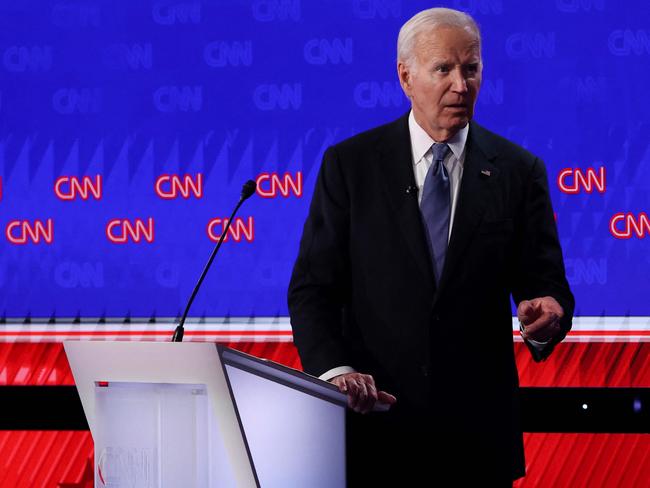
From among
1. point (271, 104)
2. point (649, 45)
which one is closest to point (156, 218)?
point (271, 104)

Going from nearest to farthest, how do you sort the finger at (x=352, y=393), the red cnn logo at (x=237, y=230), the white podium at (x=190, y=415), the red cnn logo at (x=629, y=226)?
1. the white podium at (x=190, y=415)
2. the finger at (x=352, y=393)
3. the red cnn logo at (x=629, y=226)
4. the red cnn logo at (x=237, y=230)

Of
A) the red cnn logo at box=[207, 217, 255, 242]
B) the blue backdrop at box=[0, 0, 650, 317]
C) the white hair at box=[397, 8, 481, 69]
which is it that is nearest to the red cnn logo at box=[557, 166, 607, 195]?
the blue backdrop at box=[0, 0, 650, 317]

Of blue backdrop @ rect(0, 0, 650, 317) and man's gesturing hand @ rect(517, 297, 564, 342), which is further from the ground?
blue backdrop @ rect(0, 0, 650, 317)

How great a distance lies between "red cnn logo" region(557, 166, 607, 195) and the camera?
119 inches

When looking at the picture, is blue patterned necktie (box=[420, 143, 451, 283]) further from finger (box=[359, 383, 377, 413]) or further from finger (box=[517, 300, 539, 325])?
finger (box=[359, 383, 377, 413])

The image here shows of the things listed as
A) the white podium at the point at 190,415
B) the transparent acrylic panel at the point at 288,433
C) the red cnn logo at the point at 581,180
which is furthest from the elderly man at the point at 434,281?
the red cnn logo at the point at 581,180

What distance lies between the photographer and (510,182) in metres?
2.03

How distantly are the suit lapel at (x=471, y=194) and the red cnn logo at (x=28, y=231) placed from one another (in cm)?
171

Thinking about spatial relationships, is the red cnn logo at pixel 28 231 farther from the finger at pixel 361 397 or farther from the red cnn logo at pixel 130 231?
the finger at pixel 361 397

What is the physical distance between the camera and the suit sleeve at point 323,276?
1.90 m

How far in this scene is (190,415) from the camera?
1.43m

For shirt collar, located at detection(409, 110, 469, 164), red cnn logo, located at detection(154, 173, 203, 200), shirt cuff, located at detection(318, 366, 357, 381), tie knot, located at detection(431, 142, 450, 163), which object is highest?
red cnn logo, located at detection(154, 173, 203, 200)

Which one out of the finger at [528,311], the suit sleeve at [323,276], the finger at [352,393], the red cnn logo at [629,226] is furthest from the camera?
the red cnn logo at [629,226]

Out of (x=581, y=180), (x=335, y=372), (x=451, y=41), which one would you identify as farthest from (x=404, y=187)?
(x=581, y=180)
